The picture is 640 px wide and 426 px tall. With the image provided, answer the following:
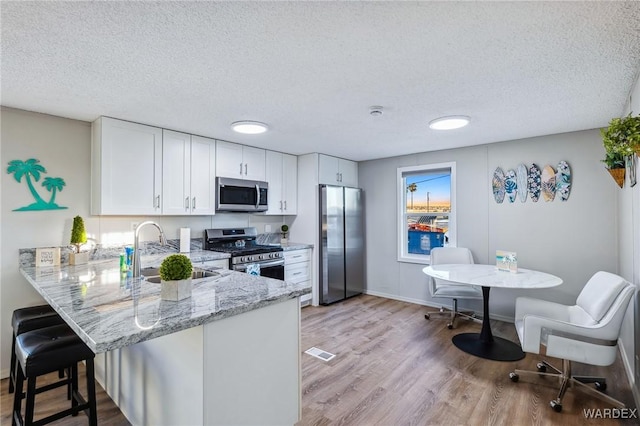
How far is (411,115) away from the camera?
9.47 ft

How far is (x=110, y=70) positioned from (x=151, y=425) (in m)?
2.14

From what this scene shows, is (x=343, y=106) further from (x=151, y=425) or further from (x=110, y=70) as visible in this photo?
(x=151, y=425)

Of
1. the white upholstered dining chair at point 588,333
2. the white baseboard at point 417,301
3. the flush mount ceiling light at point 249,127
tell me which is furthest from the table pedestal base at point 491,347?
the flush mount ceiling light at point 249,127

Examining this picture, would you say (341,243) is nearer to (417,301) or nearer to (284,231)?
(284,231)

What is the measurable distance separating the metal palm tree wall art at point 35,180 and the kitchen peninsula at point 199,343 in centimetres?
124

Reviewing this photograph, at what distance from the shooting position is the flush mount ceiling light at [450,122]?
2.92m

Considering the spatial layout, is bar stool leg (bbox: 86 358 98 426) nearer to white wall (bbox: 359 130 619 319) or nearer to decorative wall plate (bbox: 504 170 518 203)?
white wall (bbox: 359 130 619 319)

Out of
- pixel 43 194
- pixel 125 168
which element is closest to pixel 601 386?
pixel 125 168

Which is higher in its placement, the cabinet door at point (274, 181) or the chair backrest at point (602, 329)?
the cabinet door at point (274, 181)

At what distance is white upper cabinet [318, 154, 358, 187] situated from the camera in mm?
4730

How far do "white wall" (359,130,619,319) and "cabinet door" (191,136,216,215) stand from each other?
2697 mm

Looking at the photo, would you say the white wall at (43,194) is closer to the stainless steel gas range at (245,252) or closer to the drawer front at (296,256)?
the stainless steel gas range at (245,252)

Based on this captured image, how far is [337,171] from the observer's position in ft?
16.4

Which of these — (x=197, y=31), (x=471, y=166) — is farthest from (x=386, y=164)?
(x=197, y=31)
